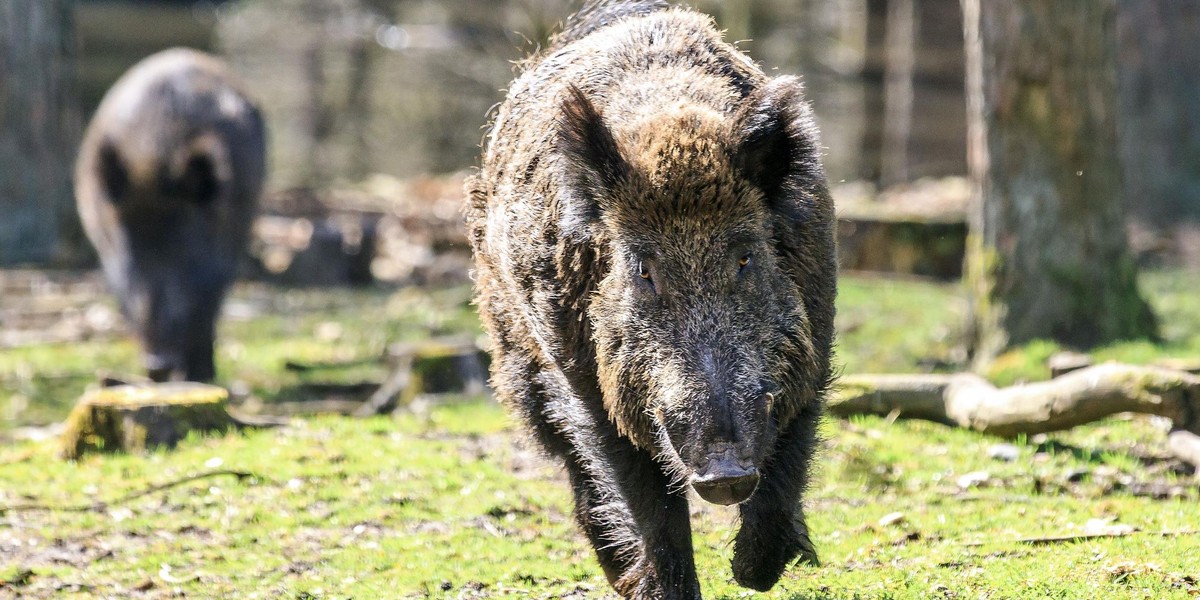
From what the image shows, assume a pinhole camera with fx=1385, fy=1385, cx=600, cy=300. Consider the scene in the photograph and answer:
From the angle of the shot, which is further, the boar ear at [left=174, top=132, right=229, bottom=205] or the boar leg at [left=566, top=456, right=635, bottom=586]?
the boar ear at [left=174, top=132, right=229, bottom=205]

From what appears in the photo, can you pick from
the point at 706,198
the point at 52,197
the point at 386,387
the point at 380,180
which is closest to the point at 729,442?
the point at 706,198

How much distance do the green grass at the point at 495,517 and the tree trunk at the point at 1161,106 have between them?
7849 mm

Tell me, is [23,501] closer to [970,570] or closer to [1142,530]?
[970,570]

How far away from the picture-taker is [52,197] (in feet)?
50.4

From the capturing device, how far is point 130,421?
7723 millimetres

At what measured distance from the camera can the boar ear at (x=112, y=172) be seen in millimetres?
11172

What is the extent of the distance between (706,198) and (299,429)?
184 inches

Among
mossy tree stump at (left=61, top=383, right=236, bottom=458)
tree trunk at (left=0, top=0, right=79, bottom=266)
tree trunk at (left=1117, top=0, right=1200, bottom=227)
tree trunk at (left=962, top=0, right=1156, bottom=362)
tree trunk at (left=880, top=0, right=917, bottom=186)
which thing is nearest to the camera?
mossy tree stump at (left=61, top=383, right=236, bottom=458)

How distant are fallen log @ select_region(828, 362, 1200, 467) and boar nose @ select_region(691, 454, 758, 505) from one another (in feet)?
6.34

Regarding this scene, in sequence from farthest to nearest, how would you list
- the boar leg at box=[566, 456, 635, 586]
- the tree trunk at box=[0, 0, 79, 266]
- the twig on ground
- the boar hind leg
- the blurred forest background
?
the blurred forest background, the tree trunk at box=[0, 0, 79, 266], the twig on ground, the boar leg at box=[566, 456, 635, 586], the boar hind leg

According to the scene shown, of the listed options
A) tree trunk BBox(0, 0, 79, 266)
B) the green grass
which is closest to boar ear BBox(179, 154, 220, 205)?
the green grass

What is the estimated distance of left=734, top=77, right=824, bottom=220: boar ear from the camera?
14.5 ft

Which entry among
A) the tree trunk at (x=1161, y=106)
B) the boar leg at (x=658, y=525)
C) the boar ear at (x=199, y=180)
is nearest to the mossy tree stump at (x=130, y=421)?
the boar ear at (x=199, y=180)

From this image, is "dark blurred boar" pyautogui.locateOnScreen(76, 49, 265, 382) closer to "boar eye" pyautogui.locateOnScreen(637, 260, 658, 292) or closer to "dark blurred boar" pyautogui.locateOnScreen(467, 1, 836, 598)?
"dark blurred boar" pyautogui.locateOnScreen(467, 1, 836, 598)
